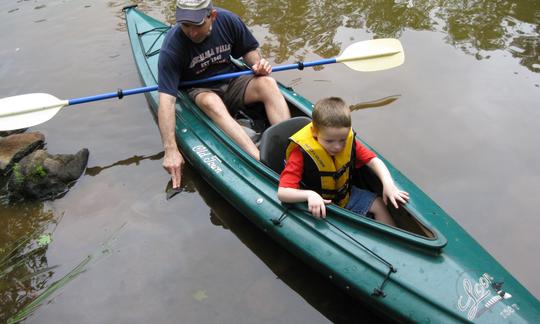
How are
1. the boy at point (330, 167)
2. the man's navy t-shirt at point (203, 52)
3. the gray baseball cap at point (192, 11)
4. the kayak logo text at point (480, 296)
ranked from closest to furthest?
the kayak logo text at point (480, 296) → the boy at point (330, 167) → the gray baseball cap at point (192, 11) → the man's navy t-shirt at point (203, 52)

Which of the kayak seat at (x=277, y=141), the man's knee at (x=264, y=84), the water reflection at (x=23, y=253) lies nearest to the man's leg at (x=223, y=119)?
the kayak seat at (x=277, y=141)

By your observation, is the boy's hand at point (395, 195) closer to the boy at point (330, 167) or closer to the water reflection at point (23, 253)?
the boy at point (330, 167)

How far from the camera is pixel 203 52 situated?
354 centimetres

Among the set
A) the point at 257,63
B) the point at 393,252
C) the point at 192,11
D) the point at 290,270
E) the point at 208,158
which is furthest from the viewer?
the point at 257,63

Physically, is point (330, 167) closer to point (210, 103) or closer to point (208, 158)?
point (208, 158)

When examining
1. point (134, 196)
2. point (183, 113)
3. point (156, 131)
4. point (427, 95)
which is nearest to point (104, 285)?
point (134, 196)

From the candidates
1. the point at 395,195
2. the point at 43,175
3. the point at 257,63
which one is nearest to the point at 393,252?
the point at 395,195

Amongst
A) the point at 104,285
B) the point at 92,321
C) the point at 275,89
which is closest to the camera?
the point at 92,321

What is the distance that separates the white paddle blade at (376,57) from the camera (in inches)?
158

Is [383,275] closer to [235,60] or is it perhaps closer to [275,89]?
[275,89]

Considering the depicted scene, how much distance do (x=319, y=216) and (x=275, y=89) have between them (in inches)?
53.5

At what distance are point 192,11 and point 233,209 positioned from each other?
4.84 feet

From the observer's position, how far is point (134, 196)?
3.76 meters

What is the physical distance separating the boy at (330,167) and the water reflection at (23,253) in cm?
182
